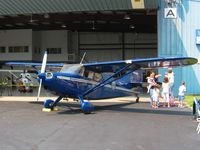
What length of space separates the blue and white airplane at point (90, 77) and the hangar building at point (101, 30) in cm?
690

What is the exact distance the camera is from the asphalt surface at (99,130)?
9.90 meters

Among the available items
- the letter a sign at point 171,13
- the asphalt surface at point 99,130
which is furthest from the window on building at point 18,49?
the asphalt surface at point 99,130

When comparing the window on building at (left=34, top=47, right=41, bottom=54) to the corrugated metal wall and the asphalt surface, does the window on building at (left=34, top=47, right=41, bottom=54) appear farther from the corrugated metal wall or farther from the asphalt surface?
the asphalt surface

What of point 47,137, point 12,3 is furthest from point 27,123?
point 12,3

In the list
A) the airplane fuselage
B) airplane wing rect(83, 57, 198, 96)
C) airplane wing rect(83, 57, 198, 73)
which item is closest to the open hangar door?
the airplane fuselage

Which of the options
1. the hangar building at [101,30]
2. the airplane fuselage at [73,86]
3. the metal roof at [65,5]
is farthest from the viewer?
the hangar building at [101,30]

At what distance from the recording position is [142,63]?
1714cm

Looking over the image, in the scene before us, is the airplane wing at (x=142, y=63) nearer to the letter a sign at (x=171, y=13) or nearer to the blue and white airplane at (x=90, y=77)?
the blue and white airplane at (x=90, y=77)

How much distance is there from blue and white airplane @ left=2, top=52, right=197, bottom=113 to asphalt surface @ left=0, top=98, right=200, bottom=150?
2.71ft

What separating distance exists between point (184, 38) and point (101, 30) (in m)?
23.0

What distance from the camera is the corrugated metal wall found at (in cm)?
2569

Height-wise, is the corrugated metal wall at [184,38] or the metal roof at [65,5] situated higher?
the metal roof at [65,5]

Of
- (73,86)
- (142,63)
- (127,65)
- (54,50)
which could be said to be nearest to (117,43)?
(54,50)

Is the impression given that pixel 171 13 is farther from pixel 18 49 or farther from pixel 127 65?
pixel 18 49
